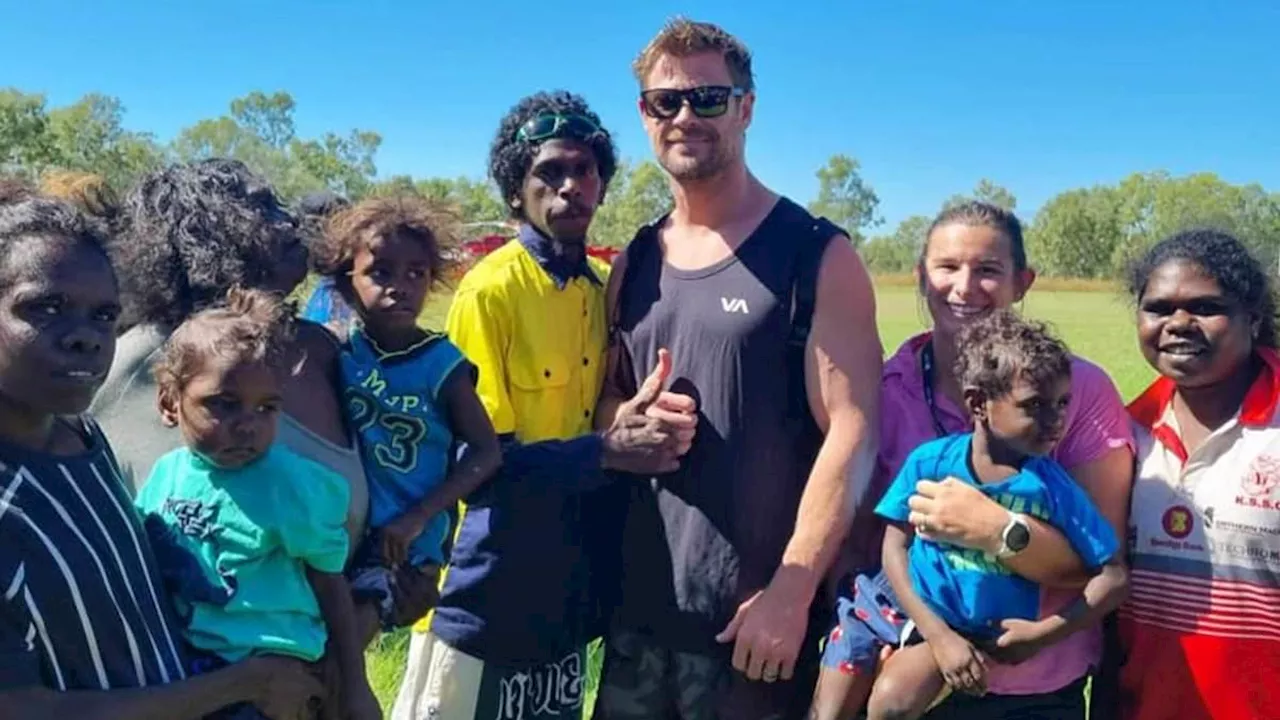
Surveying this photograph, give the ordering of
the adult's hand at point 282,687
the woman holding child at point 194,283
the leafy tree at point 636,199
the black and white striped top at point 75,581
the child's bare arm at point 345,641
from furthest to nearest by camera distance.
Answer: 1. the leafy tree at point 636,199
2. the woman holding child at point 194,283
3. the child's bare arm at point 345,641
4. the adult's hand at point 282,687
5. the black and white striped top at point 75,581

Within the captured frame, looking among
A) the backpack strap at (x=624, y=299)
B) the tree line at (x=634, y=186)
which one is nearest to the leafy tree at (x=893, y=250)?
the tree line at (x=634, y=186)

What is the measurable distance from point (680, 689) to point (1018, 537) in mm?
1115

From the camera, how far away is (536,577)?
3.44 meters

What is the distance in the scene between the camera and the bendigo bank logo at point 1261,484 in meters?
2.95

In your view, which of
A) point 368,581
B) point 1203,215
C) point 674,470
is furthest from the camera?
point 1203,215

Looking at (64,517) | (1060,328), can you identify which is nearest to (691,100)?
(64,517)

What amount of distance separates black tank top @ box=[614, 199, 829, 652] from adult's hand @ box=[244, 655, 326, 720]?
46.9 inches

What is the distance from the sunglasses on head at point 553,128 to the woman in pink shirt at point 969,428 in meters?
1.14

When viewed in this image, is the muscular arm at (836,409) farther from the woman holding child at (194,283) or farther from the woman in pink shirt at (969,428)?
the woman holding child at (194,283)

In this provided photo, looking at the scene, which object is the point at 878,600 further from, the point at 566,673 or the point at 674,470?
the point at 566,673

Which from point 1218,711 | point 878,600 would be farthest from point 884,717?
point 1218,711

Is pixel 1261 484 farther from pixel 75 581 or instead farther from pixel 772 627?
pixel 75 581

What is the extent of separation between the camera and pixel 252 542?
242 centimetres

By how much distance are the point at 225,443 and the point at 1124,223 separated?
309 feet
